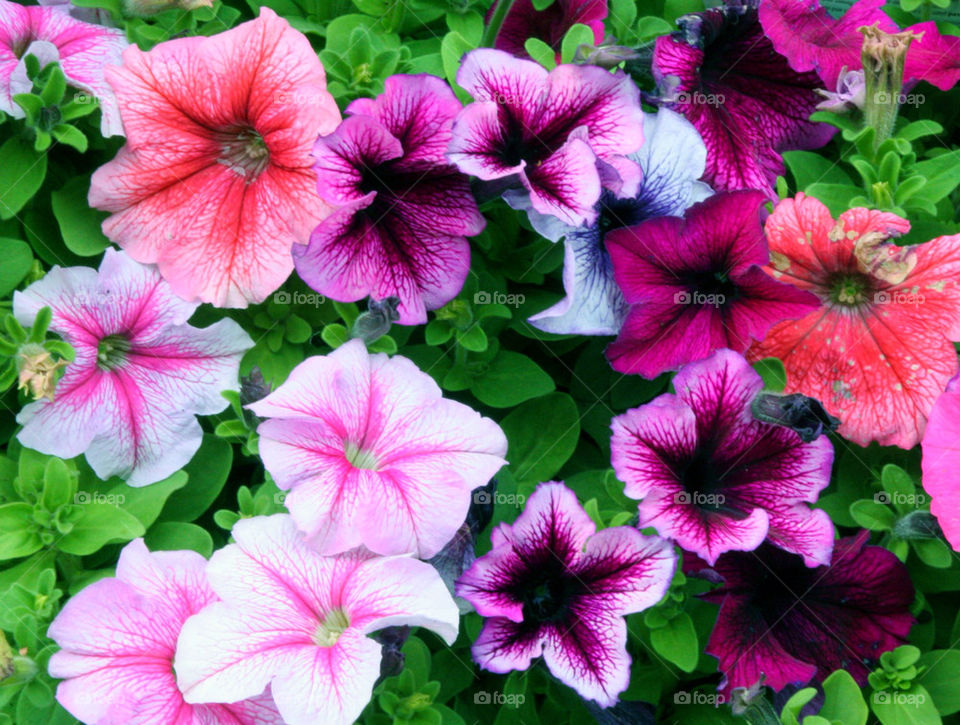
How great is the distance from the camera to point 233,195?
0.91m

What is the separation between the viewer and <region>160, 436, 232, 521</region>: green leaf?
0.89m

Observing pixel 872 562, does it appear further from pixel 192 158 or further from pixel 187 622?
pixel 192 158

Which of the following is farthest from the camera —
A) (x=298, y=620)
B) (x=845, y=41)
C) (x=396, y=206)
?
(x=845, y=41)

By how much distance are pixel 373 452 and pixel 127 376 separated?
261 mm

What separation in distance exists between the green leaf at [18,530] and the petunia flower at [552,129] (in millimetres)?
476

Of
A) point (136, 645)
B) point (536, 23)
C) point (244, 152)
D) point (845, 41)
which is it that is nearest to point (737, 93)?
point (845, 41)

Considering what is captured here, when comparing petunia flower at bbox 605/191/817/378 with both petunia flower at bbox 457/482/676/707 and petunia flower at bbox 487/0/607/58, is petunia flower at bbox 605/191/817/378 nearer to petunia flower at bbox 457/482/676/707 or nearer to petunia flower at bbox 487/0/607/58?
petunia flower at bbox 457/482/676/707

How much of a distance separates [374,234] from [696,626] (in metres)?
0.46

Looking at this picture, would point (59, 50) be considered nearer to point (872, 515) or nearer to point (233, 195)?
point (233, 195)

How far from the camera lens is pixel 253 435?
2.76ft

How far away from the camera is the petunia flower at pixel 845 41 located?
3.26 ft

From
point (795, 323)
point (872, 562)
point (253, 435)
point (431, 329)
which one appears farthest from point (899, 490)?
point (253, 435)

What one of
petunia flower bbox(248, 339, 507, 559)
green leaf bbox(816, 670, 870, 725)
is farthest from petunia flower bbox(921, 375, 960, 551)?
petunia flower bbox(248, 339, 507, 559)

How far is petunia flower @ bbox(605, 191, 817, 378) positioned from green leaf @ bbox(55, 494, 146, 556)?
0.44 m
